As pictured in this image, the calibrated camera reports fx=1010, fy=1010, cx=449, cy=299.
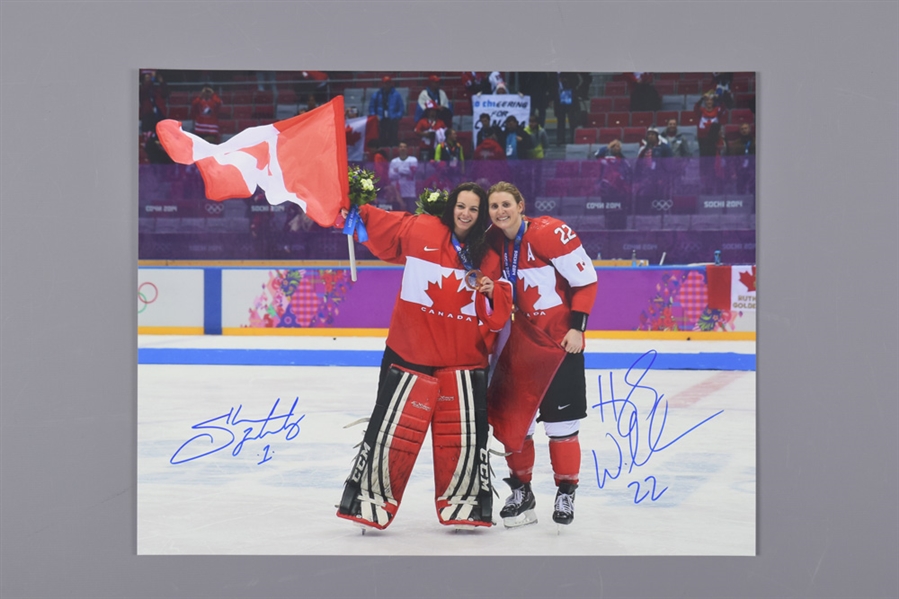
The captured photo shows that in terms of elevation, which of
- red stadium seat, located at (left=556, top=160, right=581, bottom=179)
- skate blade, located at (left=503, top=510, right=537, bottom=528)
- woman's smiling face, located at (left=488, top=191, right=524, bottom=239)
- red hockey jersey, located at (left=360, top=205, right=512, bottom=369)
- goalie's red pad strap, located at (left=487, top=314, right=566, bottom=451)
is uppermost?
red stadium seat, located at (left=556, top=160, right=581, bottom=179)

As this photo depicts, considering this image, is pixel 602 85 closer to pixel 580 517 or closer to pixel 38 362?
pixel 580 517

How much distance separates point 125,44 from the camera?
325 centimetres

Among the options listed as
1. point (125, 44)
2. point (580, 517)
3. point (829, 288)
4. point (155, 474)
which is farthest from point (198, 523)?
point (829, 288)

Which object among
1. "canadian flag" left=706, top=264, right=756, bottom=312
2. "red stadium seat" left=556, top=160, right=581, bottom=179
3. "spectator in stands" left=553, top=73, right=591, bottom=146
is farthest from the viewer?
"red stadium seat" left=556, top=160, right=581, bottom=179

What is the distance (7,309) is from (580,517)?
199cm

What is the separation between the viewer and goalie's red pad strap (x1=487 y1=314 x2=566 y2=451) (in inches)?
131

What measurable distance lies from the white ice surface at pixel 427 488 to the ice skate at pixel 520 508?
0.02 metres

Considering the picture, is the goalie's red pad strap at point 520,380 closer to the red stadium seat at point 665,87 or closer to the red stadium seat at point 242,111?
the red stadium seat at point 665,87

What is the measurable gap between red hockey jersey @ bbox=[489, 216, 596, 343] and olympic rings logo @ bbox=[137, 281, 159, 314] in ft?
3.77

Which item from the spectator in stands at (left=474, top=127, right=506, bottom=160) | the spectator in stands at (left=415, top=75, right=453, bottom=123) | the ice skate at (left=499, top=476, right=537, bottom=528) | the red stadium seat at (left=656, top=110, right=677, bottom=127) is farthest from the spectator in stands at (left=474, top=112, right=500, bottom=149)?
the ice skate at (left=499, top=476, right=537, bottom=528)

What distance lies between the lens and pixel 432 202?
11.0ft

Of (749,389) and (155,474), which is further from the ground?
(749,389)
